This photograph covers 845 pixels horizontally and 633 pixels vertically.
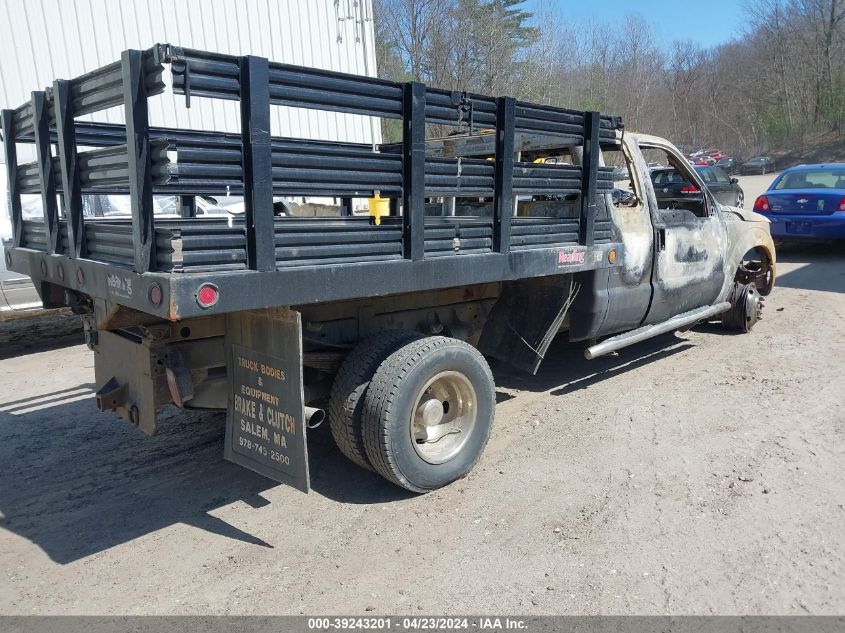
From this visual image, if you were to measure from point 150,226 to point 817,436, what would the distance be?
14.5 feet

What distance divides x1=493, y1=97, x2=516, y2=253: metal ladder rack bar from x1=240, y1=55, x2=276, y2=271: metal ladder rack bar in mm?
1484

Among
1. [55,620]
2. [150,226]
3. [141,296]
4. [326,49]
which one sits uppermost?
[326,49]

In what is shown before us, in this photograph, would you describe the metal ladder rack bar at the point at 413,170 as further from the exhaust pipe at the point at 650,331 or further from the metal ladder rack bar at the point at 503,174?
the exhaust pipe at the point at 650,331

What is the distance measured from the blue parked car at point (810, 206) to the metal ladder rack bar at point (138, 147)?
1179 cm

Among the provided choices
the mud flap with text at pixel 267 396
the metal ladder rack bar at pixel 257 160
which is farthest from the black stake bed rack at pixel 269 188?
the mud flap with text at pixel 267 396

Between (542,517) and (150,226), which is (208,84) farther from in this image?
(542,517)

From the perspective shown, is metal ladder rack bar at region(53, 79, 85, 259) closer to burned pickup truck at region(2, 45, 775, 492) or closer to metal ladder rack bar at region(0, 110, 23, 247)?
burned pickup truck at region(2, 45, 775, 492)

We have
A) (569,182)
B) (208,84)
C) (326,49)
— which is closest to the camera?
(208,84)

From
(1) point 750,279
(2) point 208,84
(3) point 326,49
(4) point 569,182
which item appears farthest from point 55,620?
(3) point 326,49

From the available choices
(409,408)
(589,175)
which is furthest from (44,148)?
(589,175)

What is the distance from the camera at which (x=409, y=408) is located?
3.76m

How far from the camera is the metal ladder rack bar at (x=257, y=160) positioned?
9.46ft

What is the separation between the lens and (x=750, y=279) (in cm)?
778

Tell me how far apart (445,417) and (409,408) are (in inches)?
22.7
